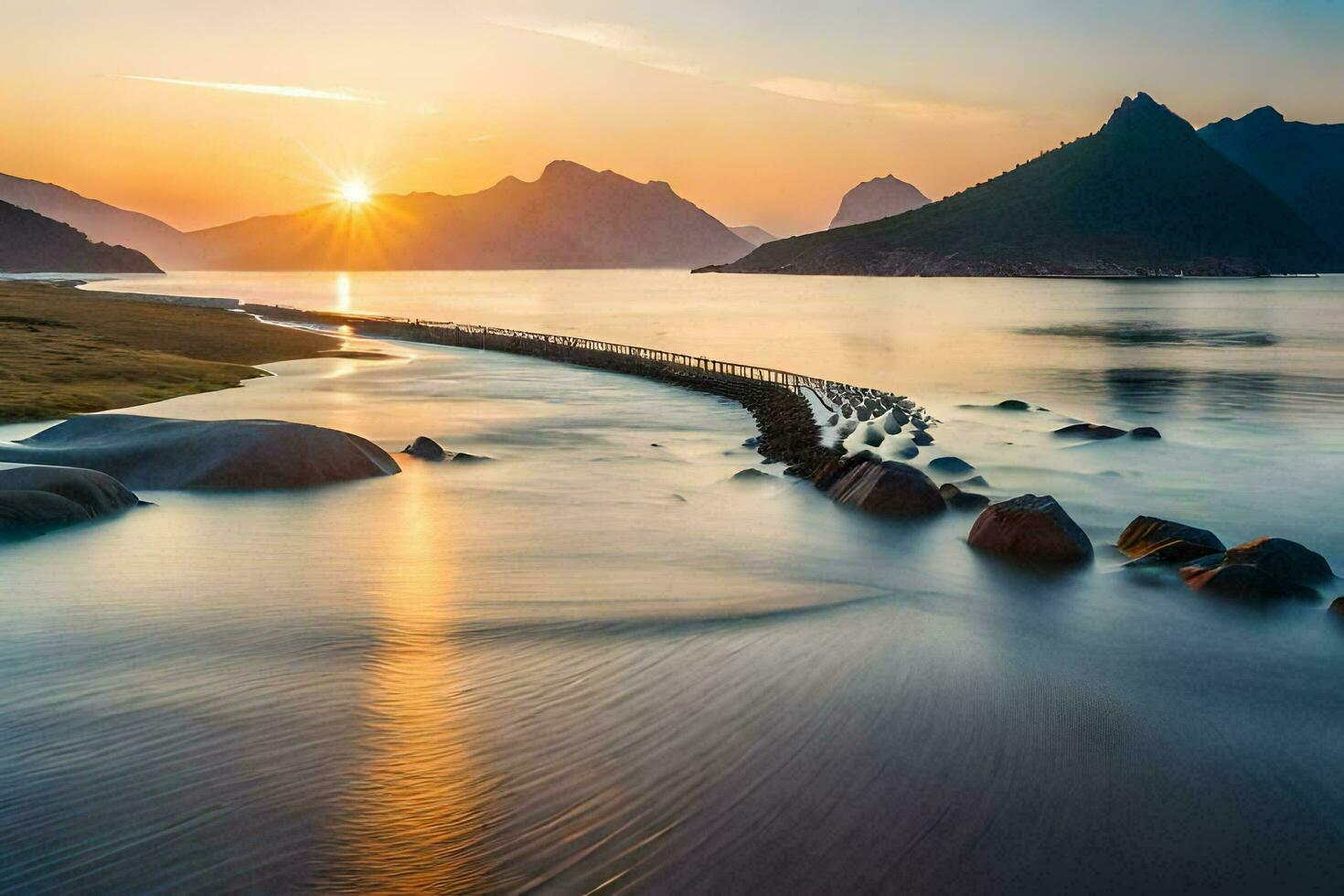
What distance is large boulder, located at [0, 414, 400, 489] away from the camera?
23375 millimetres

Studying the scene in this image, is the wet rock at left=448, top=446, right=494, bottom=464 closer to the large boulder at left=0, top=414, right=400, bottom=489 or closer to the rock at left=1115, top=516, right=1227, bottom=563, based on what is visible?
the large boulder at left=0, top=414, right=400, bottom=489

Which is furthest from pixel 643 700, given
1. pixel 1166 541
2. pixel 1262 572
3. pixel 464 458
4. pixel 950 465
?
pixel 464 458

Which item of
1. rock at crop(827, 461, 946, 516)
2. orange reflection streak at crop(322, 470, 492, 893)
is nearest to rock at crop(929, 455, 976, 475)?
rock at crop(827, 461, 946, 516)

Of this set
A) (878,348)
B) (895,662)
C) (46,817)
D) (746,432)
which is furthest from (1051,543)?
(878,348)

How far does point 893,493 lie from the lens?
22.7m

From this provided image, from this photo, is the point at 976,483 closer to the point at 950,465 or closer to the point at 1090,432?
the point at 950,465

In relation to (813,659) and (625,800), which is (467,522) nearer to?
(813,659)

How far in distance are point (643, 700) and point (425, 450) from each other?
64.4 ft

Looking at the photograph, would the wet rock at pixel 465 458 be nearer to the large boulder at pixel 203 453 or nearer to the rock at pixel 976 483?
the large boulder at pixel 203 453

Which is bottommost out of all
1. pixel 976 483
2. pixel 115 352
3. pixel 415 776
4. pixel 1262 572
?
pixel 415 776

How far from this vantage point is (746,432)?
127 feet

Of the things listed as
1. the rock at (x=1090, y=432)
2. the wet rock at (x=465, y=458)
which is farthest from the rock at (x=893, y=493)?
the rock at (x=1090, y=432)

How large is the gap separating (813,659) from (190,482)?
52.3ft

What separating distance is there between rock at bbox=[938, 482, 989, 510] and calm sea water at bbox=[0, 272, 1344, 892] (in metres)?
1.76
